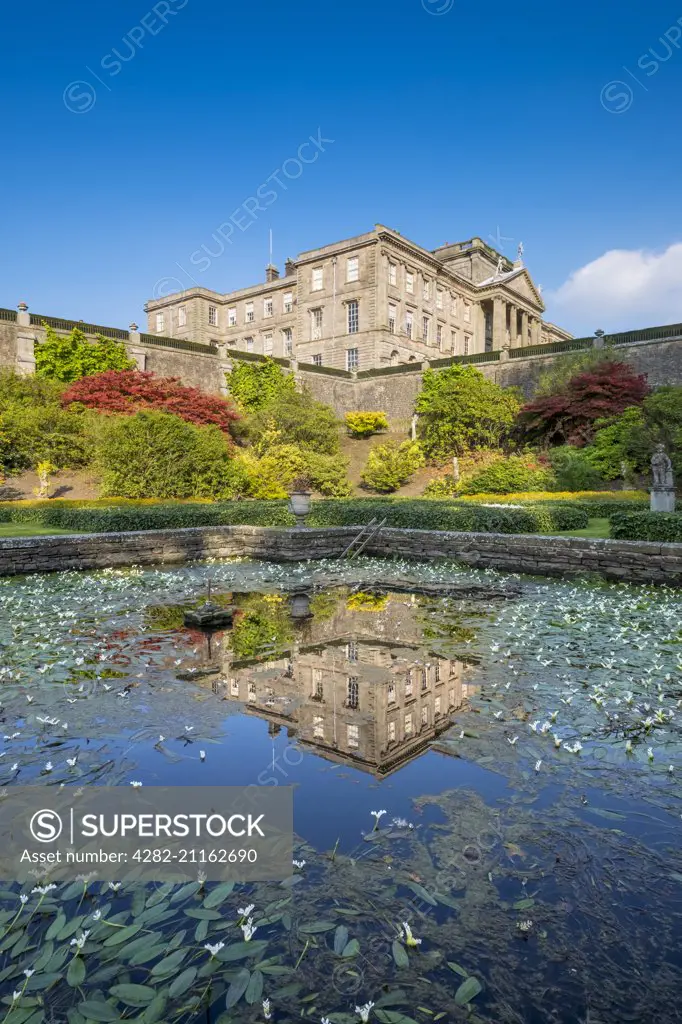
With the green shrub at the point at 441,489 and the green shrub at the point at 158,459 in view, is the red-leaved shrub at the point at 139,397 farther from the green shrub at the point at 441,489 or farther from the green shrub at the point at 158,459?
the green shrub at the point at 441,489

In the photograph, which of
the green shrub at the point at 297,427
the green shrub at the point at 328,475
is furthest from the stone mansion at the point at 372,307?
the green shrub at the point at 328,475

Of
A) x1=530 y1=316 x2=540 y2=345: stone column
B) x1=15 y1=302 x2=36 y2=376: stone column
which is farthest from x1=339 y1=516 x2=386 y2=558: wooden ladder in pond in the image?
x1=530 y1=316 x2=540 y2=345: stone column

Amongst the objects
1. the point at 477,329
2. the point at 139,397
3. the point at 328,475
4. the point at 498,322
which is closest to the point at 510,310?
the point at 498,322

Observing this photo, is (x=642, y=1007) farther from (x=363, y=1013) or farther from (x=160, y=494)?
(x=160, y=494)

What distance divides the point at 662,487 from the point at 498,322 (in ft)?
128

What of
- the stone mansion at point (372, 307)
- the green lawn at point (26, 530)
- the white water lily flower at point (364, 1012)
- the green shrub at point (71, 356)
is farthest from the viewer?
the stone mansion at point (372, 307)

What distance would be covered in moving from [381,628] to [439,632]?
0.70m

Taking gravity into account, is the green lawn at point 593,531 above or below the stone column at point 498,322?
below

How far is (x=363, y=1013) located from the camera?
6.29 feet

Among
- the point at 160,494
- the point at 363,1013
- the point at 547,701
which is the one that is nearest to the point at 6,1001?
the point at 363,1013

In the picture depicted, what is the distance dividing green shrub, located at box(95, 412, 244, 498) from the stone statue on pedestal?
44.0 feet

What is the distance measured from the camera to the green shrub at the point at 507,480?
22203 millimetres

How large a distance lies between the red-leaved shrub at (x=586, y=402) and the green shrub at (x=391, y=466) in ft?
18.1

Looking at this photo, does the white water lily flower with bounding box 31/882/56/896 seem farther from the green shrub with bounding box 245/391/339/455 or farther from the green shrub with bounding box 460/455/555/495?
the green shrub with bounding box 245/391/339/455
